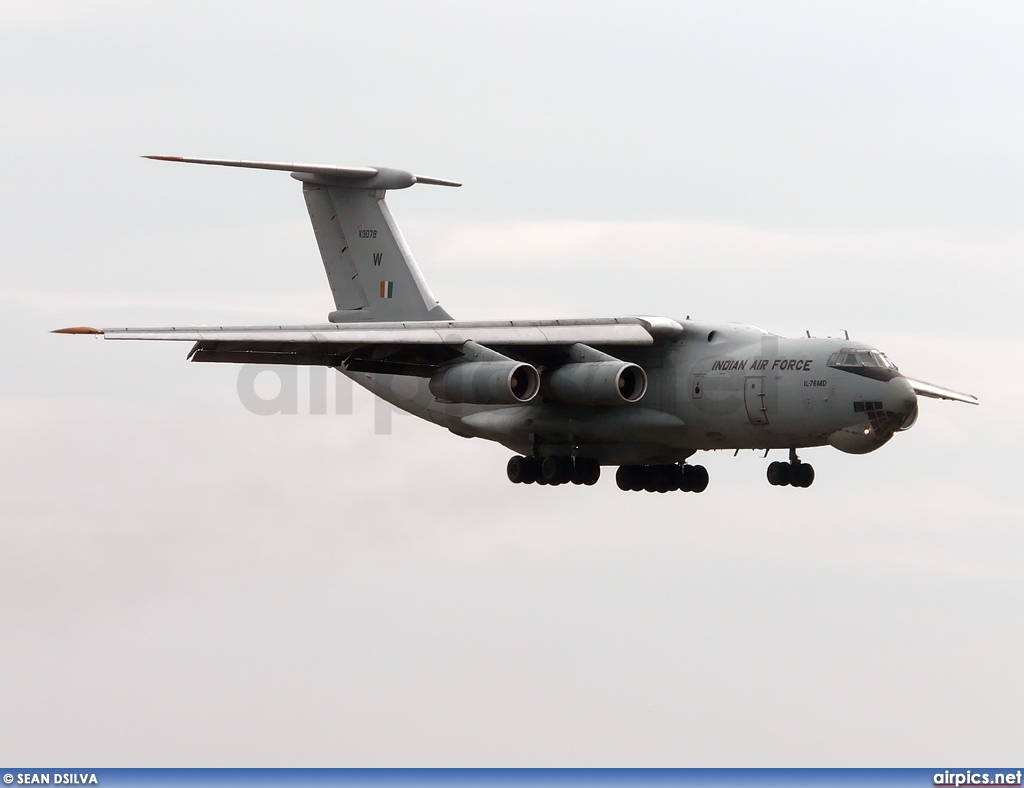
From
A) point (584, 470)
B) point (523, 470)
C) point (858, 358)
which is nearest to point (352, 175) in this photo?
point (523, 470)

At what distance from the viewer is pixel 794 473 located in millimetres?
22109

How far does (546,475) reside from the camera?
23234mm

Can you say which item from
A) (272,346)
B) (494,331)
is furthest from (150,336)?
(494,331)

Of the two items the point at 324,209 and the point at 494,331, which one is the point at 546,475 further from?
the point at 324,209

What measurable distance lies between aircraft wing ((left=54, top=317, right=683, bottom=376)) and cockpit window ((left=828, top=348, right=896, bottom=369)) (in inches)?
88.1

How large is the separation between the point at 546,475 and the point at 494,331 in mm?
2133

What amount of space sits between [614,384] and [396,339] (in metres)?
2.65

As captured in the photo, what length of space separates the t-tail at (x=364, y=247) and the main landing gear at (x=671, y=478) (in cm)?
354

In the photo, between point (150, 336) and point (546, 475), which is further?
point (546, 475)

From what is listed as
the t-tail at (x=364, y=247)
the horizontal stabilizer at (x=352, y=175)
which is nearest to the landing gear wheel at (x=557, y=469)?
the t-tail at (x=364, y=247)

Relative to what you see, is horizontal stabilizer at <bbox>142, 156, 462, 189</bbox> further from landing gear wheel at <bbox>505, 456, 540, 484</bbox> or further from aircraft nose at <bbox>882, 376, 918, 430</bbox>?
aircraft nose at <bbox>882, 376, 918, 430</bbox>

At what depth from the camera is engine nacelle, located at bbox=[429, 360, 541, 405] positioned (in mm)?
21312

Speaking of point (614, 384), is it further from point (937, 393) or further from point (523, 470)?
point (937, 393)

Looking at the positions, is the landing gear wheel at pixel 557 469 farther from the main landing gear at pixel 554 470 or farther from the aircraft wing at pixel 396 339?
the aircraft wing at pixel 396 339
